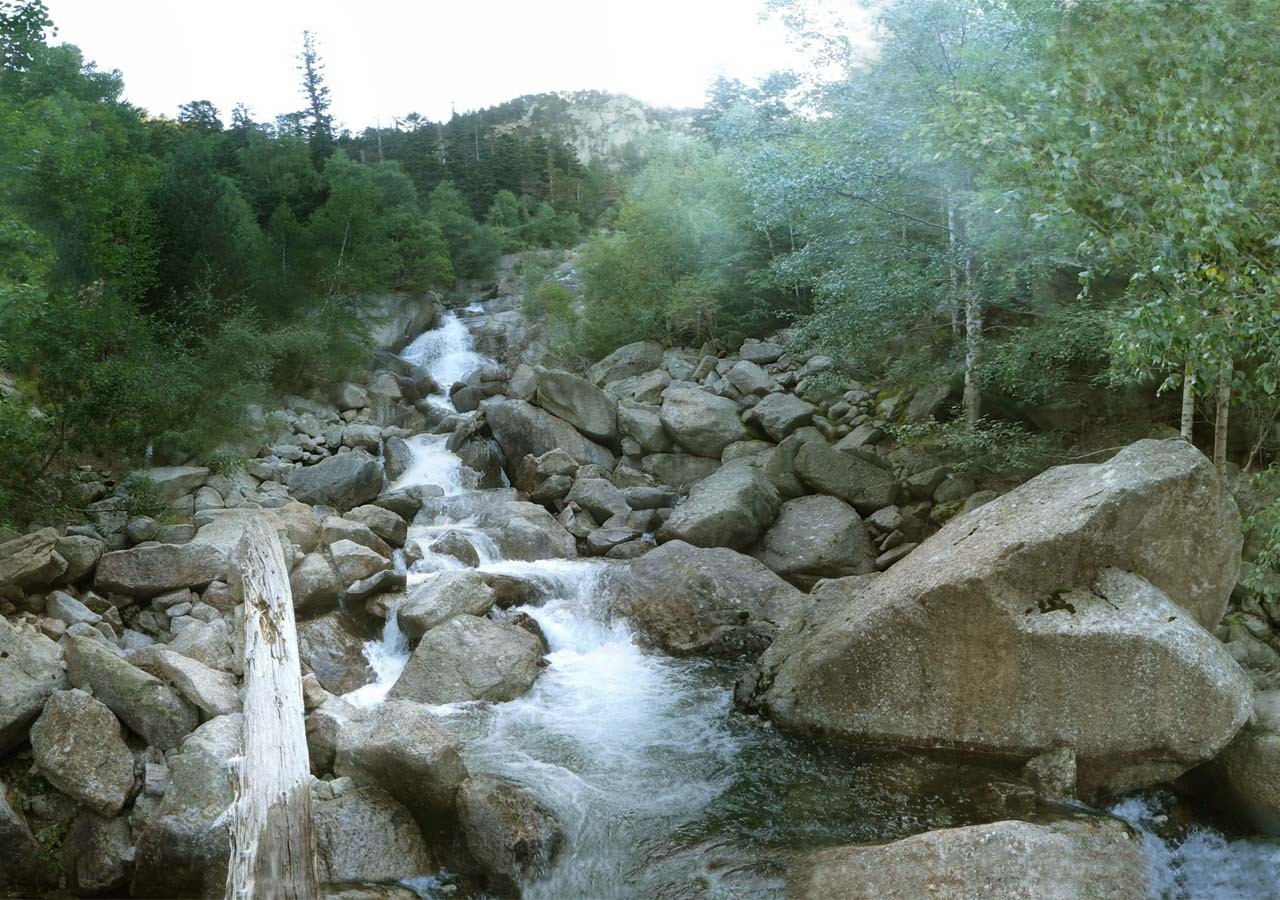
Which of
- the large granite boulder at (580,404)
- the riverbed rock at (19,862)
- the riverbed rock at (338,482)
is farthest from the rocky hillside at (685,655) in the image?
the large granite boulder at (580,404)

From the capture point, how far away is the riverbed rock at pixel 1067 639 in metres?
7.35

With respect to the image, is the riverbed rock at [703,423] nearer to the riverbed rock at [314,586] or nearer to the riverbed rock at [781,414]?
the riverbed rock at [781,414]

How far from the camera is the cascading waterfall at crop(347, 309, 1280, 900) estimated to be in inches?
261

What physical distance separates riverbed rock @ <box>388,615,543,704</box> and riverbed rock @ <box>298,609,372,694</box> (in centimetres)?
75

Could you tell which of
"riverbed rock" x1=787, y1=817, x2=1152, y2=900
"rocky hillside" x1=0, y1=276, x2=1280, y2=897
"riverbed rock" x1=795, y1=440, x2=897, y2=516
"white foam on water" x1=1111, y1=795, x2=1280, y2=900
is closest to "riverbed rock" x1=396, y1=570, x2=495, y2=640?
"rocky hillside" x1=0, y1=276, x2=1280, y2=897

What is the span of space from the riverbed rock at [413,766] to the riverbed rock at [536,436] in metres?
13.0

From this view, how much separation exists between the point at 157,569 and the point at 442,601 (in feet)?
11.9

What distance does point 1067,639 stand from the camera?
25.0 ft

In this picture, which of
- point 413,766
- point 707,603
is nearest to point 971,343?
point 707,603

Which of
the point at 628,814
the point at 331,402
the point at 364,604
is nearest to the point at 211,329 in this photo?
the point at 331,402

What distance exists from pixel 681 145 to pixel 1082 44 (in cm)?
3106

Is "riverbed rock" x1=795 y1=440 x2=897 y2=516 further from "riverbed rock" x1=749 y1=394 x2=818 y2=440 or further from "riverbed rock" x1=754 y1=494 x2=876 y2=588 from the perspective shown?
"riverbed rock" x1=749 y1=394 x2=818 y2=440

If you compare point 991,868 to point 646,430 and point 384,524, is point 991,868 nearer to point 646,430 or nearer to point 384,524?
point 384,524

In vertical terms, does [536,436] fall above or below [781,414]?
below
